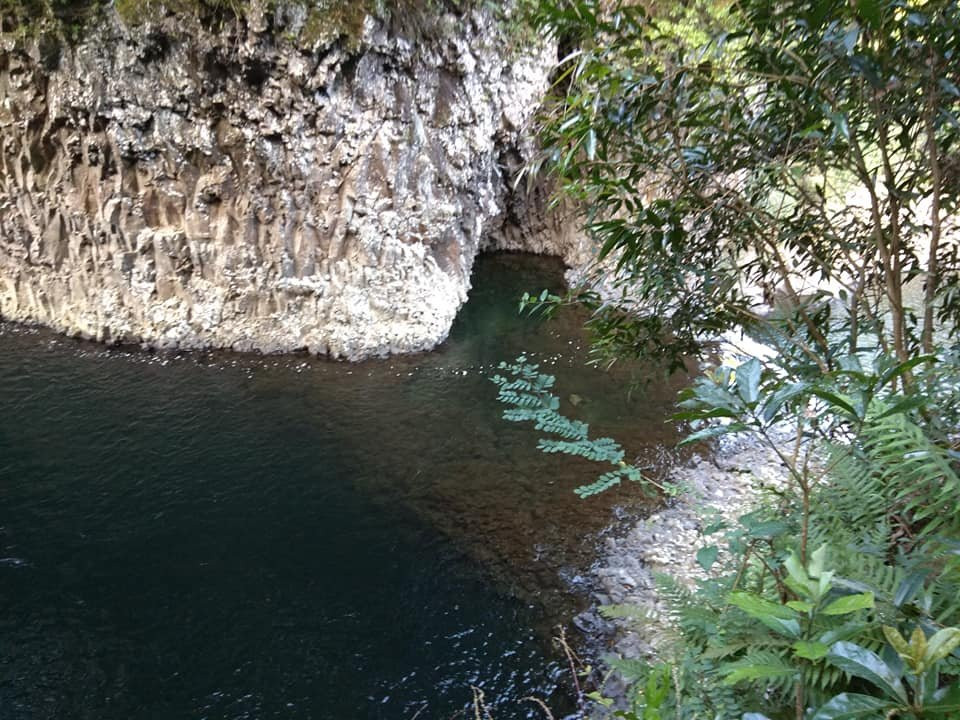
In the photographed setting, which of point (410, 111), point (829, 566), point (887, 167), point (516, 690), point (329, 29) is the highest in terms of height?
point (329, 29)

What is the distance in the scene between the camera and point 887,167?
2271 millimetres

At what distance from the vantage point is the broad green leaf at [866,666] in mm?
1056

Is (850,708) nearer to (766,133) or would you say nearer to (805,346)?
(805,346)

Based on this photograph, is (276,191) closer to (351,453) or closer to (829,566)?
(351,453)

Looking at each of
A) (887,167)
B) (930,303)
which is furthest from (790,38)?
(930,303)

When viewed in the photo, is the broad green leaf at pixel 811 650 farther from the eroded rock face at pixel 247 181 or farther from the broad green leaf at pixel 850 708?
the eroded rock face at pixel 247 181

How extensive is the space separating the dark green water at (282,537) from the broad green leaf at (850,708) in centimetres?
359

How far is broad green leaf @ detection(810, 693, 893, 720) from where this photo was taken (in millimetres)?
1078

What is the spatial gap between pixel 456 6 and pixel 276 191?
426cm

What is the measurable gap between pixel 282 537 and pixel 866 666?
19.3 ft

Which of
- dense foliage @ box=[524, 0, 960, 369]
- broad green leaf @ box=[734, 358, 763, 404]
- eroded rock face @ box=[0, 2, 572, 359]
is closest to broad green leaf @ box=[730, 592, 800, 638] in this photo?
broad green leaf @ box=[734, 358, 763, 404]

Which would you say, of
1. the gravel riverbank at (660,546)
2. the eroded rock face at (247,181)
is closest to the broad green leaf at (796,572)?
the gravel riverbank at (660,546)

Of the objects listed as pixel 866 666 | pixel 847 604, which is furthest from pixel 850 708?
pixel 847 604

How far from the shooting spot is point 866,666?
109 centimetres
